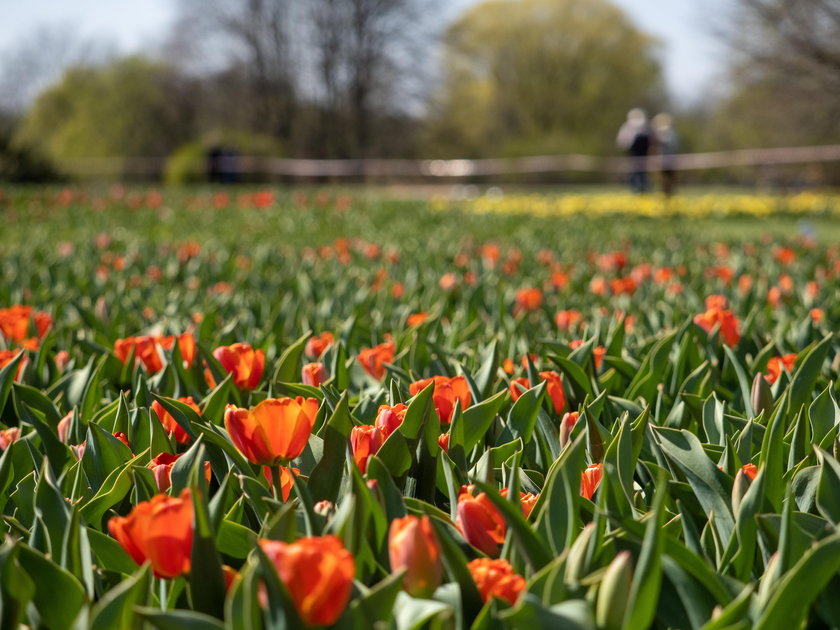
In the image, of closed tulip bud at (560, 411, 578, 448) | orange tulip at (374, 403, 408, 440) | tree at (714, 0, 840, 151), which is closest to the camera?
orange tulip at (374, 403, 408, 440)

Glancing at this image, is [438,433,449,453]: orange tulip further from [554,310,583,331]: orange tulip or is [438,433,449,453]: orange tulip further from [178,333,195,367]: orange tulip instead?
[554,310,583,331]: orange tulip

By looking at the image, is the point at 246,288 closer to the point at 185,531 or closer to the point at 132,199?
the point at 185,531

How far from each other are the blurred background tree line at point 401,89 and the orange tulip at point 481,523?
2090 centimetres

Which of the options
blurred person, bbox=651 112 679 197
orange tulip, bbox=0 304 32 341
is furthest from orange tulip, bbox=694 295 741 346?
blurred person, bbox=651 112 679 197

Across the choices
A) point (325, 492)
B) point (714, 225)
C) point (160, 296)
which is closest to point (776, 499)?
point (325, 492)

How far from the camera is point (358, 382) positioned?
2.14 metres

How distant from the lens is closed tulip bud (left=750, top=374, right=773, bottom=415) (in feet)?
5.61

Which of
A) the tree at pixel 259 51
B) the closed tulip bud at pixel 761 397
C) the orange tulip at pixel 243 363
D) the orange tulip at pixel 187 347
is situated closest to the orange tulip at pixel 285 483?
→ the orange tulip at pixel 243 363

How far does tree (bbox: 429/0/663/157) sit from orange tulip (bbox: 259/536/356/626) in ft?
154

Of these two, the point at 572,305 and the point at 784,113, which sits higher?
the point at 784,113

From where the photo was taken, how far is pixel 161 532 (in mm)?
919

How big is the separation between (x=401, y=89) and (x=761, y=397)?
34.6 meters

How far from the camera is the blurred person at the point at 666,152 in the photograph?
15.8 meters

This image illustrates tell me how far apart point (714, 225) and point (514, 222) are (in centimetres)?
318
